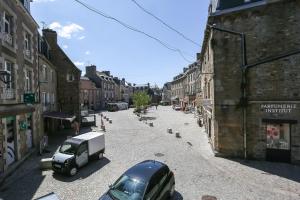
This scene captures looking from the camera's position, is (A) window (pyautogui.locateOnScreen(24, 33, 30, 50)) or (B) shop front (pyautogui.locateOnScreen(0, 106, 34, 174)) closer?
(B) shop front (pyautogui.locateOnScreen(0, 106, 34, 174))

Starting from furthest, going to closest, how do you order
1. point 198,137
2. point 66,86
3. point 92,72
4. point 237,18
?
point 92,72, point 66,86, point 198,137, point 237,18

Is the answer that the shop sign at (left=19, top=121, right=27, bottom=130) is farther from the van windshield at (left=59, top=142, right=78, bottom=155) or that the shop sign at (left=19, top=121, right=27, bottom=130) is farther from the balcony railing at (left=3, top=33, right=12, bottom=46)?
the balcony railing at (left=3, top=33, right=12, bottom=46)

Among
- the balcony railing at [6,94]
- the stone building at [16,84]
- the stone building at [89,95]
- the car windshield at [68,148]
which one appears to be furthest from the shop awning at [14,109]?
the stone building at [89,95]

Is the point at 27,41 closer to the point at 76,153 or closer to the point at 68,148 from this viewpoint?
the point at 68,148

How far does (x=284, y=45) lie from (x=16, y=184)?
16.0m

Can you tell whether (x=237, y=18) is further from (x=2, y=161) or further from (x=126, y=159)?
(x=2, y=161)

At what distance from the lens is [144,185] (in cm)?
741

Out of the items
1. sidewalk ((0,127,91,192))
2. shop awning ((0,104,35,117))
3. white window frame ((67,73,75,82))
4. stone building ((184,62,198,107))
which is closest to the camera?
sidewalk ((0,127,91,192))

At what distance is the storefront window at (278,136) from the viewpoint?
41.0ft

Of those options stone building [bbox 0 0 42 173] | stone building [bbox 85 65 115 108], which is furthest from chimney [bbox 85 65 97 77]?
stone building [bbox 0 0 42 173]

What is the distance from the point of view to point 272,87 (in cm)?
1268

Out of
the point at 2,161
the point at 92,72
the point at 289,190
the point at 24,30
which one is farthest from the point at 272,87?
the point at 92,72

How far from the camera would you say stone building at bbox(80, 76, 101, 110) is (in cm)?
5038

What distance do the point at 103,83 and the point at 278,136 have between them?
52.4 meters
